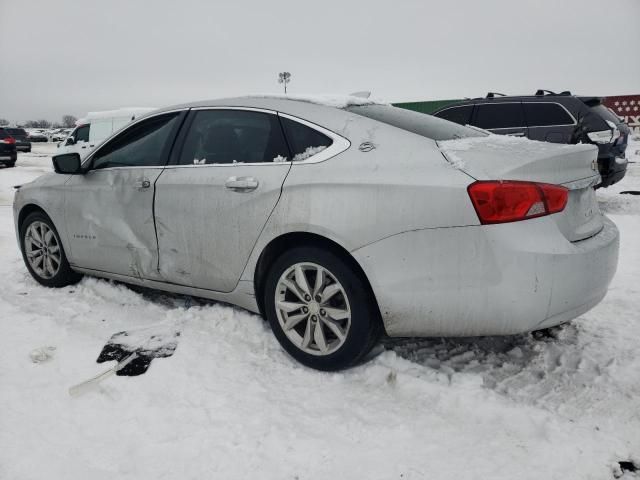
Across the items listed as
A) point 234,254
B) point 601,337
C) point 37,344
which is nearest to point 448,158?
point 234,254

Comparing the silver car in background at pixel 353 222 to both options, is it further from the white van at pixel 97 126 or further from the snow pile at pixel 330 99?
the white van at pixel 97 126

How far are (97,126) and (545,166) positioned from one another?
15891mm

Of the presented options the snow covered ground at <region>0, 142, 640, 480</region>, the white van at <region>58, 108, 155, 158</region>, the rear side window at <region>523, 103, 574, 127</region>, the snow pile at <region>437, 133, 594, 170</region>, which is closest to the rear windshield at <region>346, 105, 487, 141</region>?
the snow pile at <region>437, 133, 594, 170</region>

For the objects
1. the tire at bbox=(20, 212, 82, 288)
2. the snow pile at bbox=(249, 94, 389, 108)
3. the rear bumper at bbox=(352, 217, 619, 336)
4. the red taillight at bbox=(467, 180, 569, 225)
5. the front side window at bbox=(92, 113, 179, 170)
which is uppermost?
the snow pile at bbox=(249, 94, 389, 108)

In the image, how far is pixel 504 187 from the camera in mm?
2217

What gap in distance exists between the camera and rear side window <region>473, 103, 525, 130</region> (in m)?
8.32

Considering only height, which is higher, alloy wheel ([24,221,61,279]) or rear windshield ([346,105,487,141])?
rear windshield ([346,105,487,141])

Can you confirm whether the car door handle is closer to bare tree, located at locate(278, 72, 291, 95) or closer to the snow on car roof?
the snow on car roof

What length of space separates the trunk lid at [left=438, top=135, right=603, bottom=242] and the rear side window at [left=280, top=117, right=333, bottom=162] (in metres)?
0.65

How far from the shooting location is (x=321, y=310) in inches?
106

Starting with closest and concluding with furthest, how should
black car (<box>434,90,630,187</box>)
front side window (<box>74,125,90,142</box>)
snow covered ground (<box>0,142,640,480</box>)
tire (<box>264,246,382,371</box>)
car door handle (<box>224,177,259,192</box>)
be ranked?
1. snow covered ground (<box>0,142,640,480</box>)
2. tire (<box>264,246,382,371</box>)
3. car door handle (<box>224,177,259,192</box>)
4. black car (<box>434,90,630,187</box>)
5. front side window (<box>74,125,90,142</box>)

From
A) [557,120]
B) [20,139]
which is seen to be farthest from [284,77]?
[557,120]

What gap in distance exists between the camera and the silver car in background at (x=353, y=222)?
7.38 feet

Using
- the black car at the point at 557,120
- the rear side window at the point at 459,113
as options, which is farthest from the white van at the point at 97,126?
the black car at the point at 557,120
